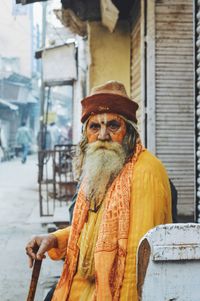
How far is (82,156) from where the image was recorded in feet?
8.91

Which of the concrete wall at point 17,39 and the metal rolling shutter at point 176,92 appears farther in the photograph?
the concrete wall at point 17,39

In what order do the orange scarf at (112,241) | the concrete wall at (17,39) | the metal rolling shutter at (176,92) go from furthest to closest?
the concrete wall at (17,39) < the metal rolling shutter at (176,92) < the orange scarf at (112,241)

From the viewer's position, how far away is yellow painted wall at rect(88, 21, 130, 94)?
310 inches

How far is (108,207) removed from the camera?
7.58 ft

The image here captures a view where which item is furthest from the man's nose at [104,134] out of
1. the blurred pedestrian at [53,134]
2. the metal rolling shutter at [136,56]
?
the blurred pedestrian at [53,134]

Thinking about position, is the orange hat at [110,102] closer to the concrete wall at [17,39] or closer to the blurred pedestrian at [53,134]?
the blurred pedestrian at [53,134]

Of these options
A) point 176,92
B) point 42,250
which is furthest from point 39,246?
point 176,92

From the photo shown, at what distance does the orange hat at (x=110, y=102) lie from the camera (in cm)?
251

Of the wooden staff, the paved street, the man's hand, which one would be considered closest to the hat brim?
the man's hand

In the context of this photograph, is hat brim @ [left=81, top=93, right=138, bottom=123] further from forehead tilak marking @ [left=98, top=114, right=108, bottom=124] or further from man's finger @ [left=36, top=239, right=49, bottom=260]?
man's finger @ [left=36, top=239, right=49, bottom=260]

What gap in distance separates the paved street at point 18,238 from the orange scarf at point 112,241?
7.04ft

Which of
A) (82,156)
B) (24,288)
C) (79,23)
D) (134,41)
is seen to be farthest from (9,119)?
(82,156)

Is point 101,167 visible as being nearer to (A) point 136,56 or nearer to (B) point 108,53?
(A) point 136,56

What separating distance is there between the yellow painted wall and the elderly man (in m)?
5.19
